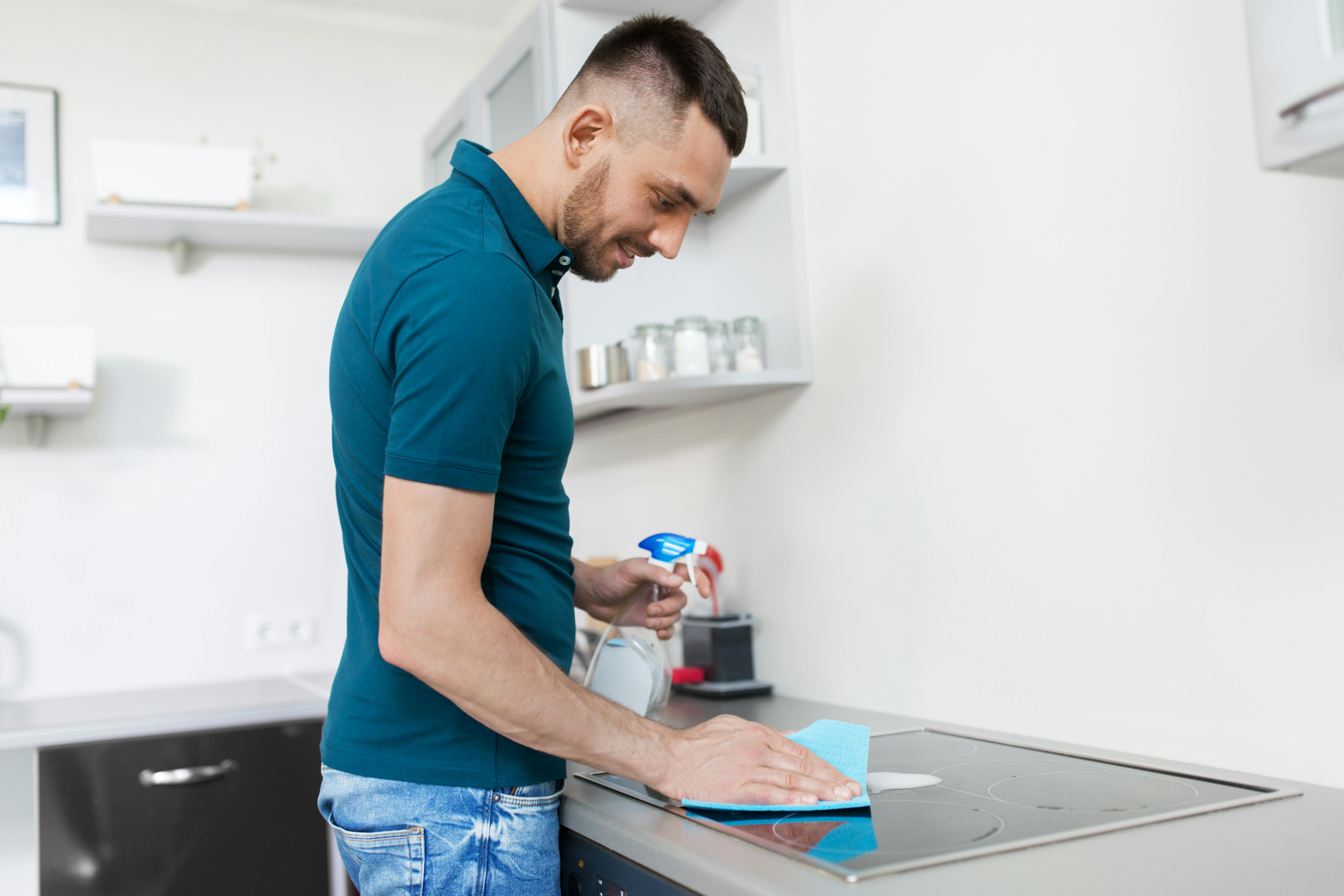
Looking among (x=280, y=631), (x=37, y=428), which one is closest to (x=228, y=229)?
(x=37, y=428)

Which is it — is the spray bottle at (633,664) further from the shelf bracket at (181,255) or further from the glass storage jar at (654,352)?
the shelf bracket at (181,255)

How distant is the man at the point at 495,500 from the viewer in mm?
804

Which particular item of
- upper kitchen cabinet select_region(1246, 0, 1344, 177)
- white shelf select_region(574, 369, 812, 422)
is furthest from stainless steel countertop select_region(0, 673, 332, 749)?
upper kitchen cabinet select_region(1246, 0, 1344, 177)

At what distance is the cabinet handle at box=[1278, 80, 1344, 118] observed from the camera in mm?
622

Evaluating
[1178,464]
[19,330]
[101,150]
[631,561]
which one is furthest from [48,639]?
[1178,464]

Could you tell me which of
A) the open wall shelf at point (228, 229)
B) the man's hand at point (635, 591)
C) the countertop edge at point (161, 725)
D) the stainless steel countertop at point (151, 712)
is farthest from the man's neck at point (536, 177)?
the open wall shelf at point (228, 229)

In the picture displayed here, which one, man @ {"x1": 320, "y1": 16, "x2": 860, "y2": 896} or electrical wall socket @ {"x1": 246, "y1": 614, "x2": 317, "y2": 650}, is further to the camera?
Result: electrical wall socket @ {"x1": 246, "y1": 614, "x2": 317, "y2": 650}

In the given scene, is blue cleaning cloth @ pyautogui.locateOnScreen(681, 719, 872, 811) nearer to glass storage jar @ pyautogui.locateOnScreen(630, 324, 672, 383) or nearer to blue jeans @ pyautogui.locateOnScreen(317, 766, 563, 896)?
blue jeans @ pyautogui.locateOnScreen(317, 766, 563, 896)

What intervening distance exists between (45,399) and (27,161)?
25.9 inches

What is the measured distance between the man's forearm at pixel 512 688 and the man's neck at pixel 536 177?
0.40 metres

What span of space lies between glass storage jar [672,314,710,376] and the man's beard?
60cm

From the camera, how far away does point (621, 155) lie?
3.31 feet

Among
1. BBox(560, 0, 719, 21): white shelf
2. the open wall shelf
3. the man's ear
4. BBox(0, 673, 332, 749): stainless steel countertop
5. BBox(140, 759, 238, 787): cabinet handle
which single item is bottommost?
BBox(140, 759, 238, 787): cabinet handle

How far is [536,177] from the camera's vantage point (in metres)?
1.02
